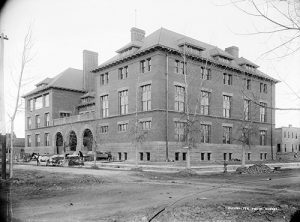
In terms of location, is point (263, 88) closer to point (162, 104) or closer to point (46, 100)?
point (162, 104)

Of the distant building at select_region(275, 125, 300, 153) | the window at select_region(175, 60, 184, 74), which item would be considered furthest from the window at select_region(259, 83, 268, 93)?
the distant building at select_region(275, 125, 300, 153)

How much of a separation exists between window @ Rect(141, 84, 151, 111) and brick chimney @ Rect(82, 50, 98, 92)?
2070 cm

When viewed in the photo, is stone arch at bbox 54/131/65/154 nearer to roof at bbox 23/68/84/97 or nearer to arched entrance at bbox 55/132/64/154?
arched entrance at bbox 55/132/64/154

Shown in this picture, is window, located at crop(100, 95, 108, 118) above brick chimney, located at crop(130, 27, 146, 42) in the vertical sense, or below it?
below

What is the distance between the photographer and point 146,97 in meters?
36.9

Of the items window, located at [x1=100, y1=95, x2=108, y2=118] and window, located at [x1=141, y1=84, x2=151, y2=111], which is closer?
window, located at [x1=141, y1=84, x2=151, y2=111]

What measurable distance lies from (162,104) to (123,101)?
7009mm

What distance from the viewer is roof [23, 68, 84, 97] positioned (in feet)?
177

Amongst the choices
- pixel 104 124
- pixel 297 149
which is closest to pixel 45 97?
pixel 104 124

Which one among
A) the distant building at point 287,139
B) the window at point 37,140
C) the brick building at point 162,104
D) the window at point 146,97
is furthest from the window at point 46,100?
the distant building at point 287,139

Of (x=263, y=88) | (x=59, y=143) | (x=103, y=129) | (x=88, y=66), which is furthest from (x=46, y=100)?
(x=263, y=88)

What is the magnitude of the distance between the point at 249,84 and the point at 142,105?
61.6 ft

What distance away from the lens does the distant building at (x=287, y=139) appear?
2776 inches

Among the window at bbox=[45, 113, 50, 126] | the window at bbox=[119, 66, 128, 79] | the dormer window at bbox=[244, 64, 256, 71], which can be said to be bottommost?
the window at bbox=[45, 113, 50, 126]
